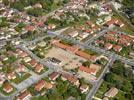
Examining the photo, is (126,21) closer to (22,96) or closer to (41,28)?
(41,28)

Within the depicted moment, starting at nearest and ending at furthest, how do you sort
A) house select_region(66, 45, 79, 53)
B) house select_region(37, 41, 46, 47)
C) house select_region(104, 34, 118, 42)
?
house select_region(66, 45, 79, 53) → house select_region(37, 41, 46, 47) → house select_region(104, 34, 118, 42)

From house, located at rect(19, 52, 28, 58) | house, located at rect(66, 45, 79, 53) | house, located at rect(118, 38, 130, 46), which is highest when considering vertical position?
house, located at rect(19, 52, 28, 58)

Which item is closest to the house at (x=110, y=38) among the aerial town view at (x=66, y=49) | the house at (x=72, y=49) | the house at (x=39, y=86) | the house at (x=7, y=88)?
the aerial town view at (x=66, y=49)

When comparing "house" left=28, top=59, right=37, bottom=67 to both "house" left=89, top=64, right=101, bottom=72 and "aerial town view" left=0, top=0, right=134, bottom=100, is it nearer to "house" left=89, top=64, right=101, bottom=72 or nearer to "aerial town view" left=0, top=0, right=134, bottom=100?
"aerial town view" left=0, top=0, right=134, bottom=100

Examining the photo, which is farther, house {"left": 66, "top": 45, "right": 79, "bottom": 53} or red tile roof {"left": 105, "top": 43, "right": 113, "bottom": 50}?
red tile roof {"left": 105, "top": 43, "right": 113, "bottom": 50}

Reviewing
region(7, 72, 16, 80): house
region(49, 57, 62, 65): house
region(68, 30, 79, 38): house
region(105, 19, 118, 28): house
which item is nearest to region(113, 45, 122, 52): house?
region(68, 30, 79, 38): house

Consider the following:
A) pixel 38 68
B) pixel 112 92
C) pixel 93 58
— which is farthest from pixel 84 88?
pixel 93 58

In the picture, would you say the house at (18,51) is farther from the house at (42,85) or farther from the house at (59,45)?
the house at (42,85)

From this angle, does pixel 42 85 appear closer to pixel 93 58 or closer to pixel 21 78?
pixel 21 78
